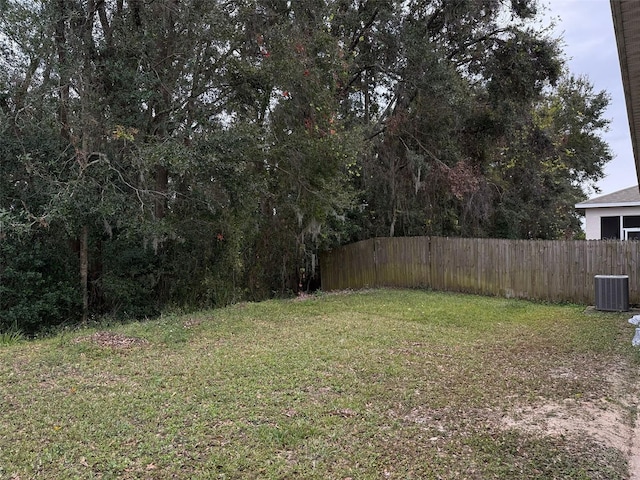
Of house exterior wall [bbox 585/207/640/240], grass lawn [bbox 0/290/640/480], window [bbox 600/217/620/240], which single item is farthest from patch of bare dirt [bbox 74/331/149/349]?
house exterior wall [bbox 585/207/640/240]

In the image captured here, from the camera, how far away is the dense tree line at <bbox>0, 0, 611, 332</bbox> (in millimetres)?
6832

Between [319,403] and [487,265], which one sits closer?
[319,403]

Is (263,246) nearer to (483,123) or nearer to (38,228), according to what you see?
(38,228)

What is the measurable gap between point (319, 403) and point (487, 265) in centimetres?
735

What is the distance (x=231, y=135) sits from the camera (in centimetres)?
733

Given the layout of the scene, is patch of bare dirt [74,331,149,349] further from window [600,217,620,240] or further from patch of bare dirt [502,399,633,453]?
window [600,217,620,240]

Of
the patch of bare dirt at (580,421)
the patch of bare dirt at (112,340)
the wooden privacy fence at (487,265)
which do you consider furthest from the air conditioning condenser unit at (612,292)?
the patch of bare dirt at (112,340)

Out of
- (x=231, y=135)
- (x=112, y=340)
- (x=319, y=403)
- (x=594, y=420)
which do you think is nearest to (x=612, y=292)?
(x=594, y=420)

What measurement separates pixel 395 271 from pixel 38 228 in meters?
7.69

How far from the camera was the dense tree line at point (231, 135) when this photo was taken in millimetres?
6832

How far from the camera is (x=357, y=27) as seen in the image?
418 inches

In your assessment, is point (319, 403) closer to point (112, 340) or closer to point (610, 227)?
point (112, 340)

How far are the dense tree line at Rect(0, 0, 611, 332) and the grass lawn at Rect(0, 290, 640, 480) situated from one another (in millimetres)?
2296

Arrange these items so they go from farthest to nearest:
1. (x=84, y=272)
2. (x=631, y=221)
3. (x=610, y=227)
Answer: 1. (x=610, y=227)
2. (x=631, y=221)
3. (x=84, y=272)
